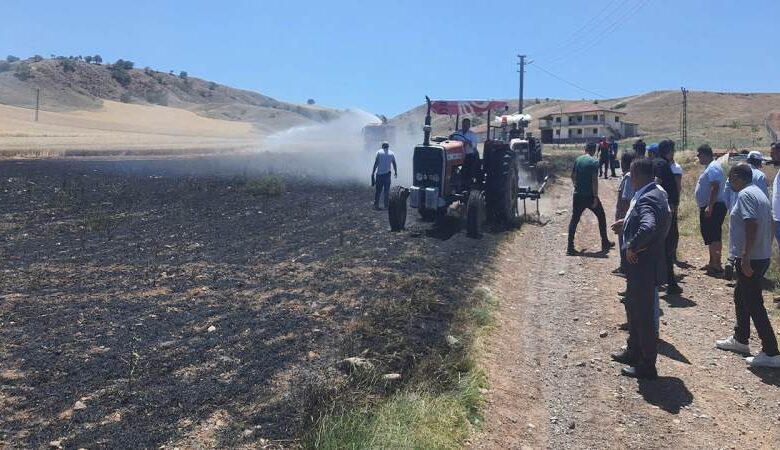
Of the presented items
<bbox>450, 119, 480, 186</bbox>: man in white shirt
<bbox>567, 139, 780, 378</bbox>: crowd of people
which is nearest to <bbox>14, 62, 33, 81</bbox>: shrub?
<bbox>450, 119, 480, 186</bbox>: man in white shirt

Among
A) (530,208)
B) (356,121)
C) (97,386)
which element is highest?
(356,121)

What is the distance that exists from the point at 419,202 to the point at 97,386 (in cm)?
772

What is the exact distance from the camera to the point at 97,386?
16.2ft

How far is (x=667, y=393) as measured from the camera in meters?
5.34

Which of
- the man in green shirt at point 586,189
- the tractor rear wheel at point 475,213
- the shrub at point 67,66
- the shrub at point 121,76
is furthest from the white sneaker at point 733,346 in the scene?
the shrub at point 121,76

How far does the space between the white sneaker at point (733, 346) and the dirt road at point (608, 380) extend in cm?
10

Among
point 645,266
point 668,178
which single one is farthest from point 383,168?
point 645,266

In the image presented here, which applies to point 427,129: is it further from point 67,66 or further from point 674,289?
point 67,66

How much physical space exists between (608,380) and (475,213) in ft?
20.6

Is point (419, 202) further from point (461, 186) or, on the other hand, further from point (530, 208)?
point (530, 208)

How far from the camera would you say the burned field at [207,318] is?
450 centimetres

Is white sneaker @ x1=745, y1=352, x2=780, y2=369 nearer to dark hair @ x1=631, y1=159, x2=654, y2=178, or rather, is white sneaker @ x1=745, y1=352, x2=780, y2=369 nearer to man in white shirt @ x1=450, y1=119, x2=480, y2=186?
dark hair @ x1=631, y1=159, x2=654, y2=178

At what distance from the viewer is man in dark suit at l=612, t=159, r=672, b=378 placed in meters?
5.49

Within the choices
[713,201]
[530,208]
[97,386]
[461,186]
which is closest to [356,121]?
[530,208]
